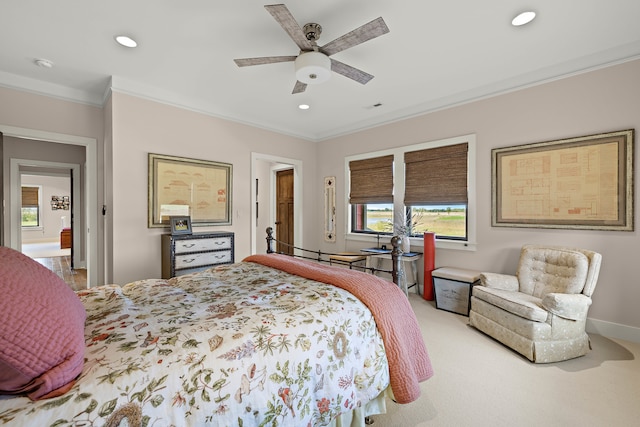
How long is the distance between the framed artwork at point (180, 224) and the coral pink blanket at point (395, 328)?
8.01 ft

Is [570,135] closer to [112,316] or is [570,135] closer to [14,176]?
[112,316]

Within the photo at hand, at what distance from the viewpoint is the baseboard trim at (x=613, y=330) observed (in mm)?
2691

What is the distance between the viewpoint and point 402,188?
446 centimetres

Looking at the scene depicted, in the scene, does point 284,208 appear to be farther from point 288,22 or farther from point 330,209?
point 288,22

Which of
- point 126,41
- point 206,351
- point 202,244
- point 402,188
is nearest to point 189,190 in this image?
point 202,244

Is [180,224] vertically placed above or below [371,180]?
below

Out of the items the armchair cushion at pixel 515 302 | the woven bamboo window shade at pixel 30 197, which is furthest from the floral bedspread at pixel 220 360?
the woven bamboo window shade at pixel 30 197

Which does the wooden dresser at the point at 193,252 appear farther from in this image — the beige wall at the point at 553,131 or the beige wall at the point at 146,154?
the beige wall at the point at 553,131

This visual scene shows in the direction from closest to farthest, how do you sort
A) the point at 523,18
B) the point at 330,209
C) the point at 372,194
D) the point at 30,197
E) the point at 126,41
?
the point at 523,18 < the point at 126,41 < the point at 372,194 < the point at 330,209 < the point at 30,197

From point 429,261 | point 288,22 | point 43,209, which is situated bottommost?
point 429,261

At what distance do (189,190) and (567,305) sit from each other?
14.1ft

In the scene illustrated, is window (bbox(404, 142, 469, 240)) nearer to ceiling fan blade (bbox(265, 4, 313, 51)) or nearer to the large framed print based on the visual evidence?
ceiling fan blade (bbox(265, 4, 313, 51))

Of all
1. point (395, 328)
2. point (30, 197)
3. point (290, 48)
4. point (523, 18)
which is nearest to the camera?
point (395, 328)

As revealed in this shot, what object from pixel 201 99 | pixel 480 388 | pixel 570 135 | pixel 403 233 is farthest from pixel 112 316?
pixel 570 135
